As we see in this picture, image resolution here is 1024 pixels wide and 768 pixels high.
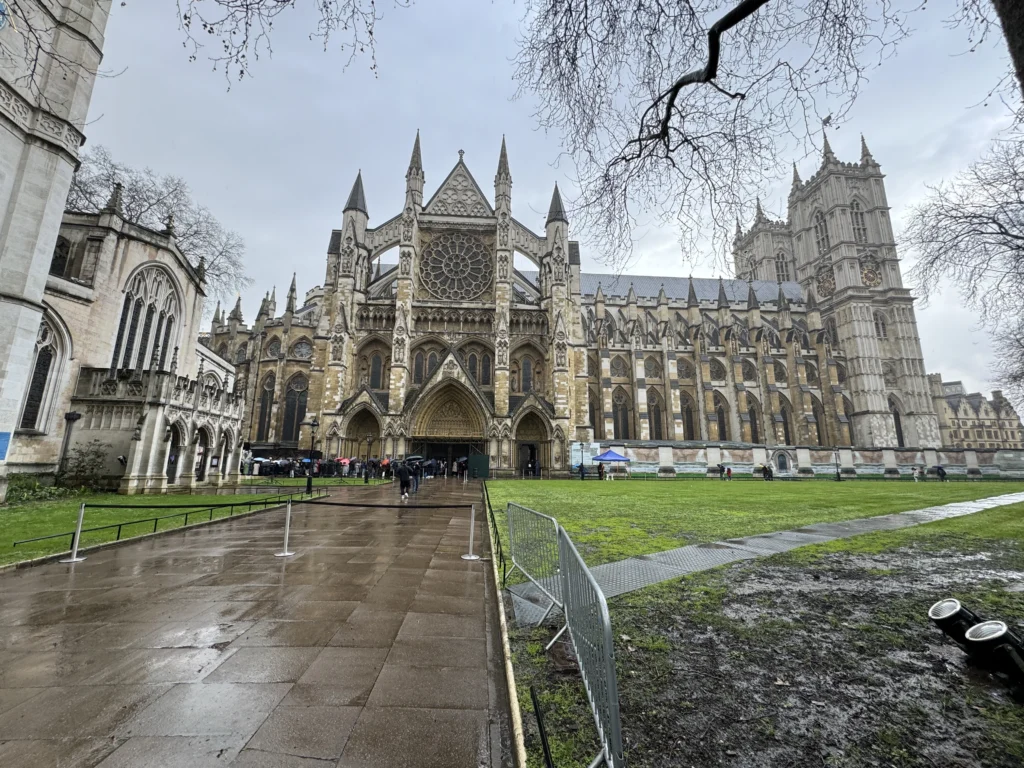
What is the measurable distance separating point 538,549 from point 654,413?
3911 cm

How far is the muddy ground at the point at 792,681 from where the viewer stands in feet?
5.74

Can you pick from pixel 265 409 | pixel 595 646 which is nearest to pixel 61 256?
pixel 265 409

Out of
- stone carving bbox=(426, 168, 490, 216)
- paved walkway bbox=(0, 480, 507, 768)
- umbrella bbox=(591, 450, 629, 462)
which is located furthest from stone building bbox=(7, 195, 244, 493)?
umbrella bbox=(591, 450, 629, 462)

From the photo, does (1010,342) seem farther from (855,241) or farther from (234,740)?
(855,241)

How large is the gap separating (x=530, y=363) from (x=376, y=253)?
13217mm

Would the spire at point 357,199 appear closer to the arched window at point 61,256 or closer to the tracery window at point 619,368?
the arched window at point 61,256

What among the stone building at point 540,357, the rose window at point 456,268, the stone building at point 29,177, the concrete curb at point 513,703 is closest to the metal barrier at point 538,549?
the concrete curb at point 513,703

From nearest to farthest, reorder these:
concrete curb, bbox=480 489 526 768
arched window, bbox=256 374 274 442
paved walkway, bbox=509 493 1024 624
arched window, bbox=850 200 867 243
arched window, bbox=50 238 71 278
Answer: concrete curb, bbox=480 489 526 768, paved walkway, bbox=509 493 1024 624, arched window, bbox=50 238 71 278, arched window, bbox=256 374 274 442, arched window, bbox=850 200 867 243

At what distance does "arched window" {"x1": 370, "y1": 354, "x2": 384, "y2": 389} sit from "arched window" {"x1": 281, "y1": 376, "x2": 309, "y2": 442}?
25.5 feet

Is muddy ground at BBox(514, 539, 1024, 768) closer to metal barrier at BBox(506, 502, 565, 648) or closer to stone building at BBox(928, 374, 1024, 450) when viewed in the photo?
metal barrier at BBox(506, 502, 565, 648)

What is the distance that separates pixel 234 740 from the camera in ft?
6.52

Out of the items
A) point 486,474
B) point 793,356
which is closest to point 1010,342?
point 486,474

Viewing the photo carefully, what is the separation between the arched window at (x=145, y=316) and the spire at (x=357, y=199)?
13951 millimetres

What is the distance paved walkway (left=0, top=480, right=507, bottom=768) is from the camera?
1.95 metres
